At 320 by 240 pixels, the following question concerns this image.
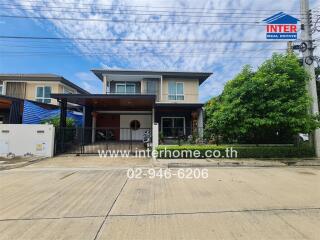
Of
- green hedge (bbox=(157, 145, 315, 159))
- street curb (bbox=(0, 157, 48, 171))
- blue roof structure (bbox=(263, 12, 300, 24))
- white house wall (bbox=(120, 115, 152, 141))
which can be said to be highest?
blue roof structure (bbox=(263, 12, 300, 24))

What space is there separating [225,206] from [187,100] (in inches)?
645

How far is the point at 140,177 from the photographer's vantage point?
7.61 metres

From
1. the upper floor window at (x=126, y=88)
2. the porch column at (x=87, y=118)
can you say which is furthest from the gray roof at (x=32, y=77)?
the upper floor window at (x=126, y=88)

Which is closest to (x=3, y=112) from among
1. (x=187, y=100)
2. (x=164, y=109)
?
(x=164, y=109)

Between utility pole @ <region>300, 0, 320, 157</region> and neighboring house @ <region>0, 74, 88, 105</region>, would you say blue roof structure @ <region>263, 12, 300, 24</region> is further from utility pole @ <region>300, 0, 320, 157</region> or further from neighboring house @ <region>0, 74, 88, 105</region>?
neighboring house @ <region>0, 74, 88, 105</region>

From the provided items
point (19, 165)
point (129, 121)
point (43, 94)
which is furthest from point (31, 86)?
point (19, 165)

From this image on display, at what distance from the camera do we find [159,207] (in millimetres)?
4559

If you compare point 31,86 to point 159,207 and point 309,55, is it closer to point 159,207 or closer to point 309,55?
point 159,207

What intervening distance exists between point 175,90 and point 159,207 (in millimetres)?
16737

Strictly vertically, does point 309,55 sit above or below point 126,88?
below

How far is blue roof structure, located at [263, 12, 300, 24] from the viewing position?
39.8ft

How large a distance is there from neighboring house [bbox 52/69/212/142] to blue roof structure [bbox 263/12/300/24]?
26.4 ft

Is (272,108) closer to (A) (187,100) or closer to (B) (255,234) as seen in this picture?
(B) (255,234)

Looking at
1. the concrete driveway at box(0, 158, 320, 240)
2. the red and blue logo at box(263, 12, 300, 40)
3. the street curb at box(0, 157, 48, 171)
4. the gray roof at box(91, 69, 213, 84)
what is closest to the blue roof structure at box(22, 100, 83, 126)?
the street curb at box(0, 157, 48, 171)
